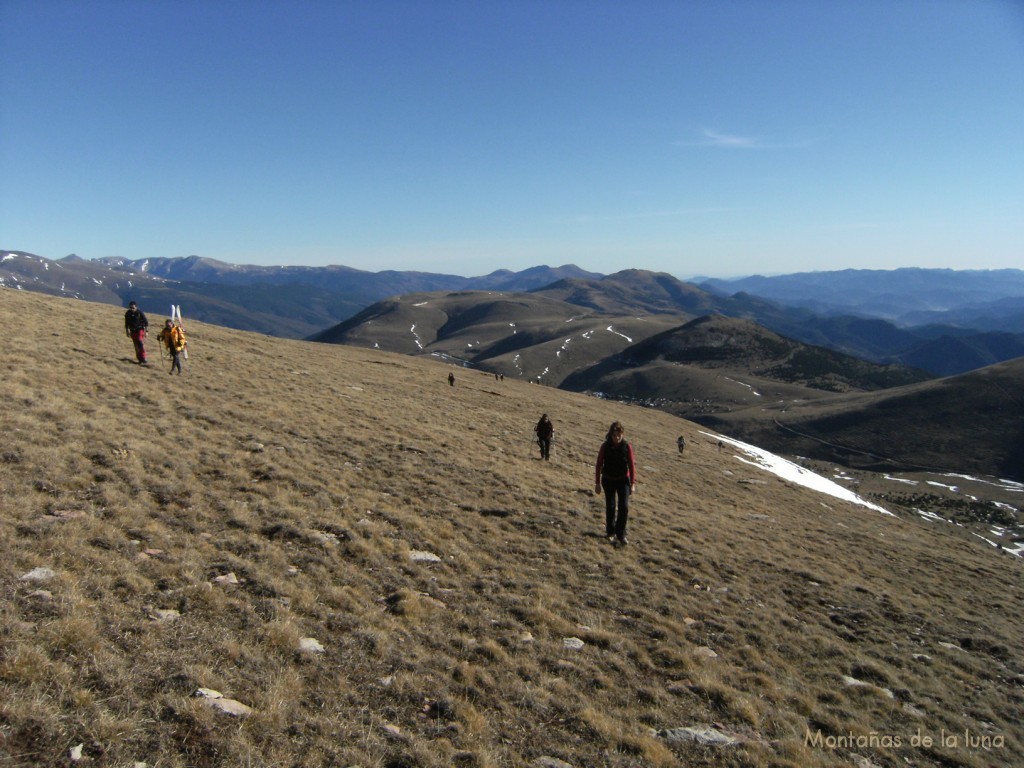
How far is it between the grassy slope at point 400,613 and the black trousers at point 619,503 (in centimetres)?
56

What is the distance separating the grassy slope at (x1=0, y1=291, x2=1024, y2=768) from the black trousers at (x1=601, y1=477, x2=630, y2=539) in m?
0.56

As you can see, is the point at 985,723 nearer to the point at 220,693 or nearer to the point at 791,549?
the point at 791,549

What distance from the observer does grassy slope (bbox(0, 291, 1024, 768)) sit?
20.4 ft

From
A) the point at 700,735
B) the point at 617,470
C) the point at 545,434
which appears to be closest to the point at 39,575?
the point at 700,735

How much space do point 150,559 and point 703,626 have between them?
10599 mm

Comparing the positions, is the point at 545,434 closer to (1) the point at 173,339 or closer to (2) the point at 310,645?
(1) the point at 173,339

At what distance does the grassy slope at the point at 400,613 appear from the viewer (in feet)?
20.4

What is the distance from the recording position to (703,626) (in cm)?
1105

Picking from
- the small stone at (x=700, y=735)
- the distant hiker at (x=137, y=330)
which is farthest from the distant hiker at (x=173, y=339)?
the small stone at (x=700, y=735)

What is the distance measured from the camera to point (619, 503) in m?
14.5

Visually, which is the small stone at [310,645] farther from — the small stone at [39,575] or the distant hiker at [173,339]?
the distant hiker at [173,339]

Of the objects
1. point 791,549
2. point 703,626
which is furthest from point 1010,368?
point 703,626

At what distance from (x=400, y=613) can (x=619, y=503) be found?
729 cm

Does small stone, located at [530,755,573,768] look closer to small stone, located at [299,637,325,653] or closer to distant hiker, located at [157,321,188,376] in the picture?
small stone, located at [299,637,325,653]
